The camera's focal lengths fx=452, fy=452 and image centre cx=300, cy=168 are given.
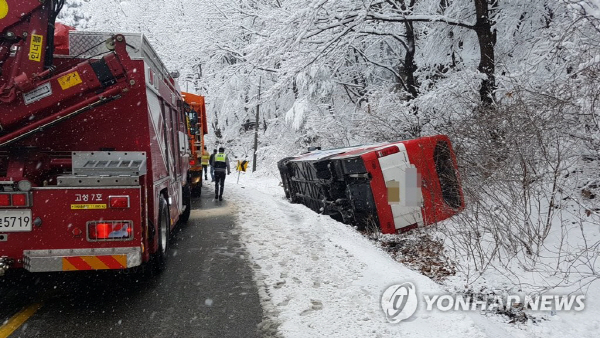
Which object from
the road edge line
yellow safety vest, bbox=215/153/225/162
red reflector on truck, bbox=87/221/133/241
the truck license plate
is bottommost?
the road edge line

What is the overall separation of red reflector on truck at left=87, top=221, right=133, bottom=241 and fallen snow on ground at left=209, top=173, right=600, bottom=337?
63.3 inches

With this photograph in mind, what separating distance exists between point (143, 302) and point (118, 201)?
116 cm

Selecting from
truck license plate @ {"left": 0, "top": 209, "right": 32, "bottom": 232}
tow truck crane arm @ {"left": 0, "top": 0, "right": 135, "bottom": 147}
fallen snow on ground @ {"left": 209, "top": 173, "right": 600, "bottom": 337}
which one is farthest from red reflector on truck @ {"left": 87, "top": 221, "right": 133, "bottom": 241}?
fallen snow on ground @ {"left": 209, "top": 173, "right": 600, "bottom": 337}

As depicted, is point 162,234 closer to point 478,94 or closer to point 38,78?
point 38,78

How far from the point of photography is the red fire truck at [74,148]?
4461 millimetres

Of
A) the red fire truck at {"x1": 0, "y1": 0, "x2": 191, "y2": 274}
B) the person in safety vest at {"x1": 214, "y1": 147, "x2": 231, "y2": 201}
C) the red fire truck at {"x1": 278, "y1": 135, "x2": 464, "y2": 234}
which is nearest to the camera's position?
the red fire truck at {"x1": 0, "y1": 0, "x2": 191, "y2": 274}

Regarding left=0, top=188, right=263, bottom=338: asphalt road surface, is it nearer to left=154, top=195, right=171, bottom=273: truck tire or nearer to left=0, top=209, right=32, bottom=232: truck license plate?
left=154, top=195, right=171, bottom=273: truck tire

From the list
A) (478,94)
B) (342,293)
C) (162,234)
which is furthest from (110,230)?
(478,94)

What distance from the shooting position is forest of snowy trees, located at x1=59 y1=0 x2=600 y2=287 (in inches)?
221

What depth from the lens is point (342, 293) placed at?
488 centimetres

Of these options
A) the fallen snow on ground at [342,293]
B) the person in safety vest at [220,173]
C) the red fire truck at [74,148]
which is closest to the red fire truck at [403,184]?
the fallen snow on ground at [342,293]

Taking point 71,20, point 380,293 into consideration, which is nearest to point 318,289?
point 380,293

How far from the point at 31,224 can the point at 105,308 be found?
1120 millimetres

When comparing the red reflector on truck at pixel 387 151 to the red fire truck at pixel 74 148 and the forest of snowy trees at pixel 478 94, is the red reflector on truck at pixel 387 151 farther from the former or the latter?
the red fire truck at pixel 74 148
